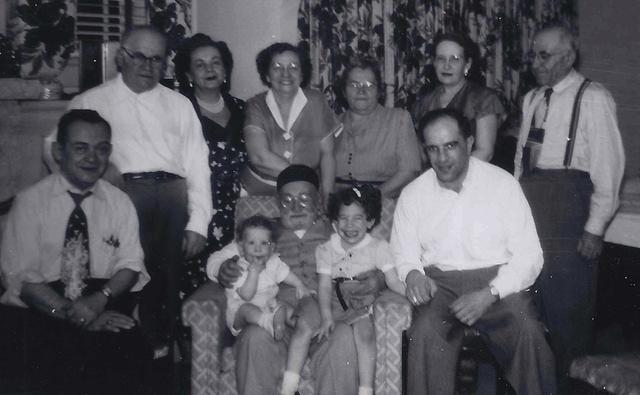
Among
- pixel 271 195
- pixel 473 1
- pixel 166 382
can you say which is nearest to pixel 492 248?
pixel 271 195

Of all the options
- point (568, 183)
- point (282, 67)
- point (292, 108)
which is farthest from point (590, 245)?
point (282, 67)

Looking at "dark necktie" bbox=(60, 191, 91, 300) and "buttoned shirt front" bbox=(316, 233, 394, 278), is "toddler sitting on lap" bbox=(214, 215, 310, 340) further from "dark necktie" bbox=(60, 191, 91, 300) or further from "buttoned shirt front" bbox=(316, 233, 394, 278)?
"dark necktie" bbox=(60, 191, 91, 300)

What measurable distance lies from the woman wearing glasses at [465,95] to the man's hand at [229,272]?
51.7 inches

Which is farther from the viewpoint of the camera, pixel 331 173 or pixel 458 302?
pixel 331 173

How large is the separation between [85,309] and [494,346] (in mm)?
1488

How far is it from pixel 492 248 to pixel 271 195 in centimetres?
110

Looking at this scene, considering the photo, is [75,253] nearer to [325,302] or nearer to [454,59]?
[325,302]

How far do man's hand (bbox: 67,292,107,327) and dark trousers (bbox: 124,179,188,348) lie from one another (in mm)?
483

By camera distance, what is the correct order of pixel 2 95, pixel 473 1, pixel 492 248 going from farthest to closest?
1. pixel 473 1
2. pixel 2 95
3. pixel 492 248

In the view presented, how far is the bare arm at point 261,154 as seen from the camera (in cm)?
316

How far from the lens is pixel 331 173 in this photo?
3.27 m

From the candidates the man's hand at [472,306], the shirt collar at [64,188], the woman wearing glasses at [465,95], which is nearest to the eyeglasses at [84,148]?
the shirt collar at [64,188]

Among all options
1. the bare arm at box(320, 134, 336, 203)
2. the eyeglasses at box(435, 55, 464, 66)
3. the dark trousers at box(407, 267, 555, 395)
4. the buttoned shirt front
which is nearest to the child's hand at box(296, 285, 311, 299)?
the buttoned shirt front

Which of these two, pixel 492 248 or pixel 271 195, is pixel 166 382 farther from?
pixel 492 248
